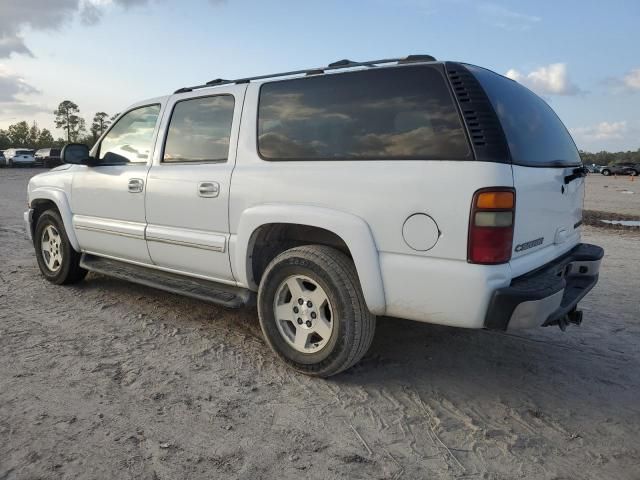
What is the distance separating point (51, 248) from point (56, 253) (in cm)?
12

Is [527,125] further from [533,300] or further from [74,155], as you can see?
[74,155]

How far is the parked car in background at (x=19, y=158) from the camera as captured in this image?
42.3 meters

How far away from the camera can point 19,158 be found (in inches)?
1660

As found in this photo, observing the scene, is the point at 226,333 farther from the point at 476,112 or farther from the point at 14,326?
the point at 476,112

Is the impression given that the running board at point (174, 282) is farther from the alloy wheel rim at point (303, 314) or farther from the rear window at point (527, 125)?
the rear window at point (527, 125)

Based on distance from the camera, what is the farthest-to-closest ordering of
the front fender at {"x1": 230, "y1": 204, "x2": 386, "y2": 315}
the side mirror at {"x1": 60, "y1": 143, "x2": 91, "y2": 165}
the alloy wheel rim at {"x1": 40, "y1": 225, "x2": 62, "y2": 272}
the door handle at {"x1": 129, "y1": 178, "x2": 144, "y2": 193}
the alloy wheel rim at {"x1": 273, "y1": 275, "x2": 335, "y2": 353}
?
the alloy wheel rim at {"x1": 40, "y1": 225, "x2": 62, "y2": 272} → the side mirror at {"x1": 60, "y1": 143, "x2": 91, "y2": 165} → the door handle at {"x1": 129, "y1": 178, "x2": 144, "y2": 193} → the alloy wheel rim at {"x1": 273, "y1": 275, "x2": 335, "y2": 353} → the front fender at {"x1": 230, "y1": 204, "x2": 386, "y2": 315}

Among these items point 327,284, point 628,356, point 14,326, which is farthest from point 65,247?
point 628,356

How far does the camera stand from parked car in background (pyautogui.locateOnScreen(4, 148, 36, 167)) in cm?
4226

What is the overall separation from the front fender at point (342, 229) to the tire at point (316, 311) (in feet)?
0.45

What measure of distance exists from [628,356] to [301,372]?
96.5 inches

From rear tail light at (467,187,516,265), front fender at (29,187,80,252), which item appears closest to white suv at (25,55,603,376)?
rear tail light at (467,187,516,265)

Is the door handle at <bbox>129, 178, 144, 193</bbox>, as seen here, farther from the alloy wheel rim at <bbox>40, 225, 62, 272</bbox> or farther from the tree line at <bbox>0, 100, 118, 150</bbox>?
the tree line at <bbox>0, 100, 118, 150</bbox>

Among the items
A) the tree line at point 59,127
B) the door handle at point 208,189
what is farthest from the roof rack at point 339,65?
the tree line at point 59,127

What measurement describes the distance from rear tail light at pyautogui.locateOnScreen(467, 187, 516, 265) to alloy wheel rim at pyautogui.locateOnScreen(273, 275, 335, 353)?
976mm
